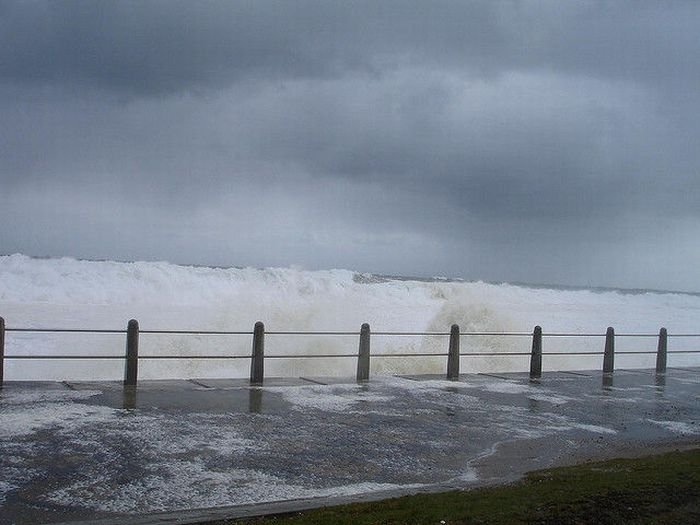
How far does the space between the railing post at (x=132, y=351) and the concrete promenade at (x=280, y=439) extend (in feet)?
1.14

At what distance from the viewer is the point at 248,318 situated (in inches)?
1457

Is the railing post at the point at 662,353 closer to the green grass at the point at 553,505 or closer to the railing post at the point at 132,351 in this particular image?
the green grass at the point at 553,505

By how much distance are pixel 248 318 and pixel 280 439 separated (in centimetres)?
2687

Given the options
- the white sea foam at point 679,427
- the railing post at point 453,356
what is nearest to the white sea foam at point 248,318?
the railing post at point 453,356

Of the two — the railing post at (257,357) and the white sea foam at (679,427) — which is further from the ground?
the railing post at (257,357)

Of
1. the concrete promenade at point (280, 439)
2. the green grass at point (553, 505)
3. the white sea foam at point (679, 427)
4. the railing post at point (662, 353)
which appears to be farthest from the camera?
the railing post at point (662, 353)

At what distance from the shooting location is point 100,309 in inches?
1505

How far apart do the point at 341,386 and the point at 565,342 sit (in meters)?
26.0

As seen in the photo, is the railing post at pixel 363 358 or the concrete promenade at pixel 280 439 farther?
the railing post at pixel 363 358

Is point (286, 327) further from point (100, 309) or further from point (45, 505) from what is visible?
point (45, 505)

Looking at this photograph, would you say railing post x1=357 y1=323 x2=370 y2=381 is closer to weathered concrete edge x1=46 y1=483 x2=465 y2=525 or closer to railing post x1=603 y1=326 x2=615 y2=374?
railing post x1=603 y1=326 x2=615 y2=374

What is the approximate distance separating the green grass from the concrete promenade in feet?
2.06

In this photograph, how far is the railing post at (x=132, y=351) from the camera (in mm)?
13680

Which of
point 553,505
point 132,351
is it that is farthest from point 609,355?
point 553,505
